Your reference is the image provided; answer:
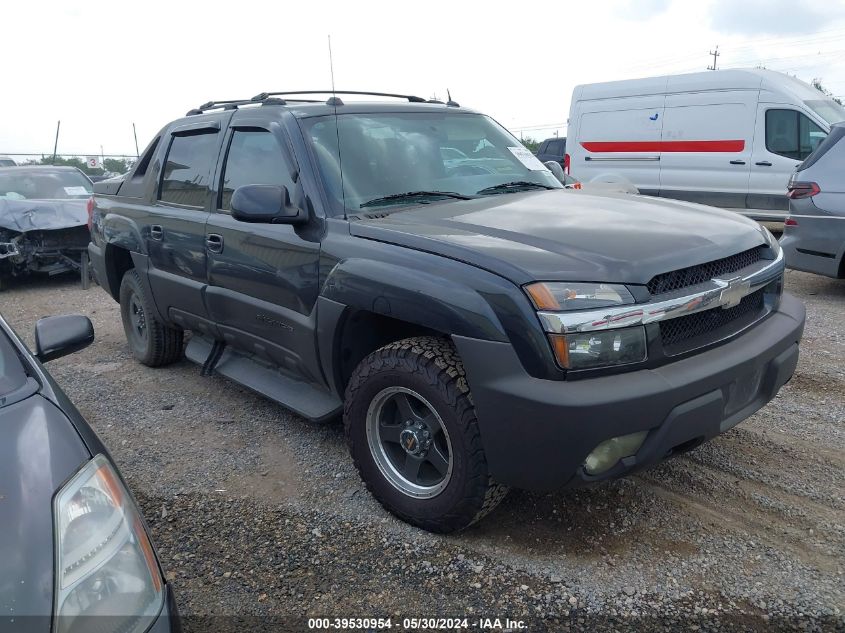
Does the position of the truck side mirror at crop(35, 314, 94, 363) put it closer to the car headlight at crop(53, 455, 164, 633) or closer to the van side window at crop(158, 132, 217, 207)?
the car headlight at crop(53, 455, 164, 633)

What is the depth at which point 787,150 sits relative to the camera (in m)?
9.83

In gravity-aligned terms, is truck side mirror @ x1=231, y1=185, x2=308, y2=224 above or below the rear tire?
above

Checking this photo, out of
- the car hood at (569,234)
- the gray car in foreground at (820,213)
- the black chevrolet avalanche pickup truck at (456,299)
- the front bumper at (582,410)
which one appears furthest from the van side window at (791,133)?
the front bumper at (582,410)

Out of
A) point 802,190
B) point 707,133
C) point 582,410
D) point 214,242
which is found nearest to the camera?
point 582,410

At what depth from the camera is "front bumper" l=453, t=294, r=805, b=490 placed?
2242mm

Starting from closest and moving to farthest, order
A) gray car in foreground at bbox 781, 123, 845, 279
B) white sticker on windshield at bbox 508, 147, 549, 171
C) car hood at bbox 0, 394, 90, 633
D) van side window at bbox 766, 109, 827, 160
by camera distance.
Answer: car hood at bbox 0, 394, 90, 633, white sticker on windshield at bbox 508, 147, 549, 171, gray car in foreground at bbox 781, 123, 845, 279, van side window at bbox 766, 109, 827, 160

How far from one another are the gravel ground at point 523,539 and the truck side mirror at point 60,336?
98 centimetres

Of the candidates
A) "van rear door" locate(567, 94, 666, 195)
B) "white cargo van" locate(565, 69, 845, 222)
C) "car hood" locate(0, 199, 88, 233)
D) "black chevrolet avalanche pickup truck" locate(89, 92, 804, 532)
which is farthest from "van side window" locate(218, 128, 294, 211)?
"van rear door" locate(567, 94, 666, 195)

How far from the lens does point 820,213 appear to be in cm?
623

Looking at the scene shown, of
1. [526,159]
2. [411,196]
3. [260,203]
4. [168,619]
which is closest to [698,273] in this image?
[411,196]

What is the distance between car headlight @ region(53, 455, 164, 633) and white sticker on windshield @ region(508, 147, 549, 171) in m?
2.95

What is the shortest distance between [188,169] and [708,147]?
28.9 feet

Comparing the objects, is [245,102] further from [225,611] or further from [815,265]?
[815,265]

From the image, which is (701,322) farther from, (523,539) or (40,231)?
(40,231)
